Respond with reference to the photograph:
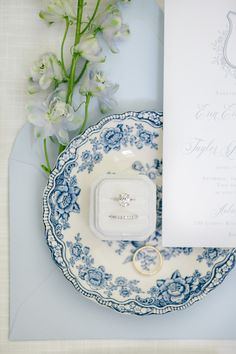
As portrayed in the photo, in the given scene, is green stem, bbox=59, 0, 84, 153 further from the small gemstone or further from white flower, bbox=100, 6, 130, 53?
the small gemstone

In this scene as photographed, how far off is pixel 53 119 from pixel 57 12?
17cm

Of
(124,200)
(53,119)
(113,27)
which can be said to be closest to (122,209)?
(124,200)

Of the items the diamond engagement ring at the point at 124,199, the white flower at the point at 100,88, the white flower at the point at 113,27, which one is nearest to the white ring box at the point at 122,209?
the diamond engagement ring at the point at 124,199

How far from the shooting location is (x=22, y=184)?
86 cm

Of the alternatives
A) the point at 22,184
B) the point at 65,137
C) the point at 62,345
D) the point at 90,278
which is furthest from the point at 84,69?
the point at 62,345

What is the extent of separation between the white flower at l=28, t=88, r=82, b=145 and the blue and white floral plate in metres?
0.03

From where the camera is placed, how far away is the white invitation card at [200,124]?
81 cm

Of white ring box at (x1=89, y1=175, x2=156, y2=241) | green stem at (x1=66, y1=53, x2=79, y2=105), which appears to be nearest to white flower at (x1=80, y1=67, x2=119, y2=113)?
green stem at (x1=66, y1=53, x2=79, y2=105)

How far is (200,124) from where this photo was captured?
82 cm

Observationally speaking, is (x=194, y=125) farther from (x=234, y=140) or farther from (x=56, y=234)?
(x=56, y=234)

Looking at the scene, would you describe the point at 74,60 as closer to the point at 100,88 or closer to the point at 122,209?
the point at 100,88

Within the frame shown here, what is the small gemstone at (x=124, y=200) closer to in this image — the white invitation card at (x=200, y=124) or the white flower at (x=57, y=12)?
the white invitation card at (x=200, y=124)

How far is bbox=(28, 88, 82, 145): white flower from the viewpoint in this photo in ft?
2.58

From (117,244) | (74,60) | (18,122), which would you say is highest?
(74,60)
